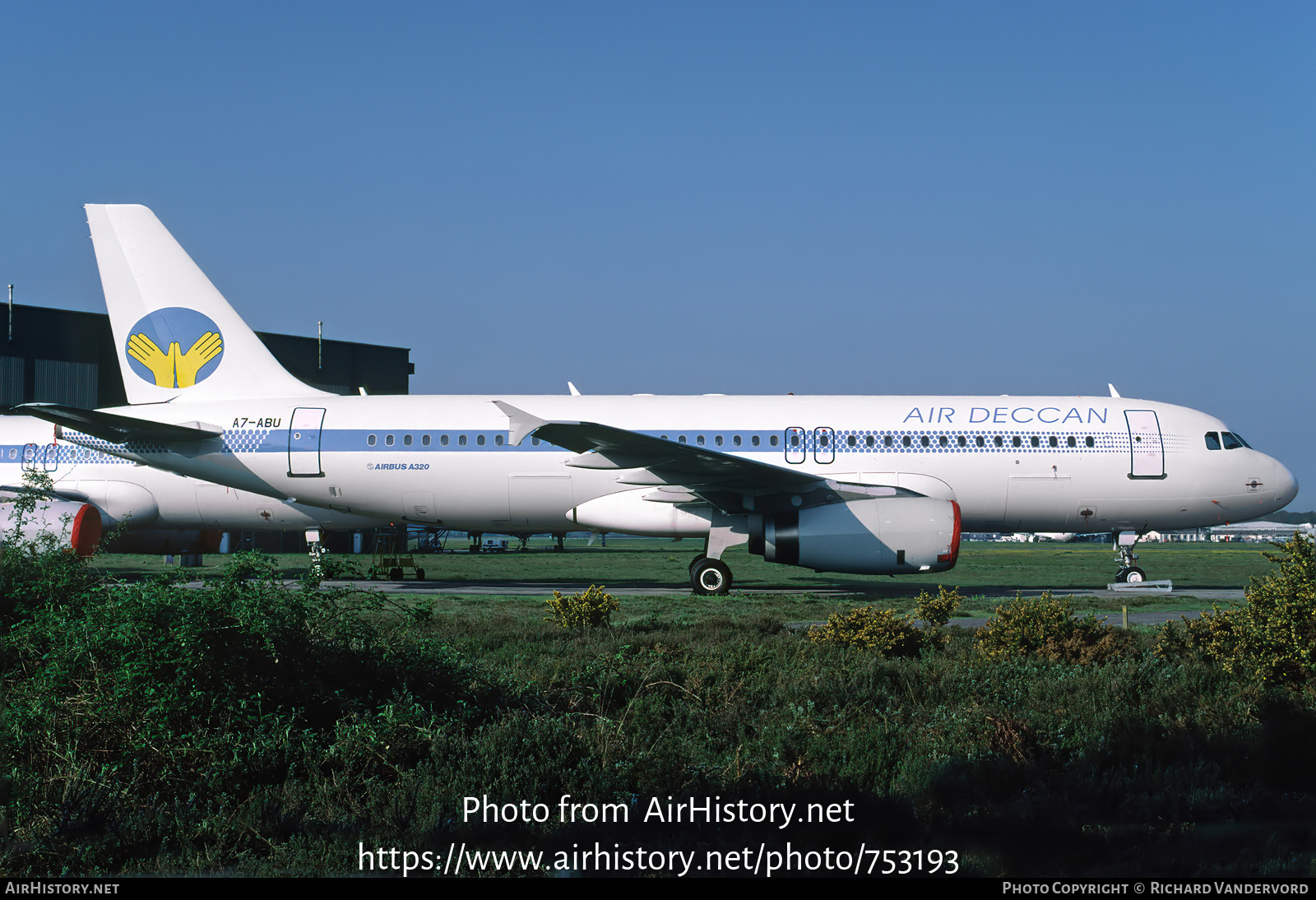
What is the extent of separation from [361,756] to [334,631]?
1434 millimetres

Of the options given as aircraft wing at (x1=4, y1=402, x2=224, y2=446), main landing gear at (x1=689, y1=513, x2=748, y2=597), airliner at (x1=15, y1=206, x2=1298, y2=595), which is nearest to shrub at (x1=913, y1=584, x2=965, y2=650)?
airliner at (x1=15, y1=206, x2=1298, y2=595)

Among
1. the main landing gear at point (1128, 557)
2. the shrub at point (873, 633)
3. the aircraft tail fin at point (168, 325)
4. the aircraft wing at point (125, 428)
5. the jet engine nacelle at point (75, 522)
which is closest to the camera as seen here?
the shrub at point (873, 633)

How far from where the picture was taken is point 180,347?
69.2 feet

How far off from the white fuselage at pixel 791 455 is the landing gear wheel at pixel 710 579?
2.28 m

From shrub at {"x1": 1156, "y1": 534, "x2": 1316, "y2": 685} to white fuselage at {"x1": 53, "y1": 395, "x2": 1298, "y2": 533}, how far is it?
32.6 feet

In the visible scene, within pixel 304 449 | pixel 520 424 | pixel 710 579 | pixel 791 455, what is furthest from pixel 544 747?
pixel 304 449

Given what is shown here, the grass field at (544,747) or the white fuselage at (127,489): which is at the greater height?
the white fuselage at (127,489)

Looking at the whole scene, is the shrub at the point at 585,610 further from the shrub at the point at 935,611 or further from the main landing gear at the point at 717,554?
the main landing gear at the point at 717,554

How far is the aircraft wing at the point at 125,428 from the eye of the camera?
18.5 meters

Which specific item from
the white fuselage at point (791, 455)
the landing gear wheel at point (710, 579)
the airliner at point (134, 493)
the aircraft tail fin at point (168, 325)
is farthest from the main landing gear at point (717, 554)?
the aircraft tail fin at point (168, 325)

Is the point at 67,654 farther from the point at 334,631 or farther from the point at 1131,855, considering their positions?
the point at 1131,855

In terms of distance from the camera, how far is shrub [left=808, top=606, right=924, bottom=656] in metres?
10.4

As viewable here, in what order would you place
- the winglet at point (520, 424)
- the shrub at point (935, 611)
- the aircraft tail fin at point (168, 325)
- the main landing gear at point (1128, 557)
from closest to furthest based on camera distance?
the shrub at point (935, 611) < the winglet at point (520, 424) < the main landing gear at point (1128, 557) < the aircraft tail fin at point (168, 325)

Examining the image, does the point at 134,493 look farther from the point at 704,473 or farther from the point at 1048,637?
the point at 1048,637
